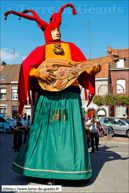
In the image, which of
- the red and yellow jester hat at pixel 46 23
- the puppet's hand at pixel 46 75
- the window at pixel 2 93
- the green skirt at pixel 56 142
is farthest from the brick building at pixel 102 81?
the puppet's hand at pixel 46 75

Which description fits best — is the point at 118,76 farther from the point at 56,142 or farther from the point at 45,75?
the point at 56,142

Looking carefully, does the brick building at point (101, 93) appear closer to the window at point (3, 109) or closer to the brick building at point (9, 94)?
the brick building at point (9, 94)

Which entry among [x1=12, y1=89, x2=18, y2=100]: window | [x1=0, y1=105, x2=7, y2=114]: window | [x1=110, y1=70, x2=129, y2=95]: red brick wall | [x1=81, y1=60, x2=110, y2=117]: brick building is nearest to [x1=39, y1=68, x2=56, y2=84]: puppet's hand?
[x1=81, y1=60, x2=110, y2=117]: brick building

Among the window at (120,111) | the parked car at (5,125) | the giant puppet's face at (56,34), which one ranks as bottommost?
the parked car at (5,125)

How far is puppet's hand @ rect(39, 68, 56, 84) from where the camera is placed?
185 inches

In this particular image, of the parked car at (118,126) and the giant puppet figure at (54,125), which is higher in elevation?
the giant puppet figure at (54,125)

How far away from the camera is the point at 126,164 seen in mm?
6848

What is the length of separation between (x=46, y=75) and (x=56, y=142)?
137cm

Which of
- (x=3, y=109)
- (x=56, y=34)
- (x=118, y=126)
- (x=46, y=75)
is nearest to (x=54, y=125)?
(x=46, y=75)

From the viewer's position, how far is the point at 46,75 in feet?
15.4

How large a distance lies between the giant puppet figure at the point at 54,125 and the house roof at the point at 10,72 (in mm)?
29241

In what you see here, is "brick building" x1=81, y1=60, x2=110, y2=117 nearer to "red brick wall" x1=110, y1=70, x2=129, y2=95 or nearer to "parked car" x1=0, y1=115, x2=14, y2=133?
"red brick wall" x1=110, y1=70, x2=129, y2=95

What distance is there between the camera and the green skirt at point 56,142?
177 inches

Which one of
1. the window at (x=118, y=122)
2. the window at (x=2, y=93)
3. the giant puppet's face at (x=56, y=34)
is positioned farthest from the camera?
the window at (x=2, y=93)
